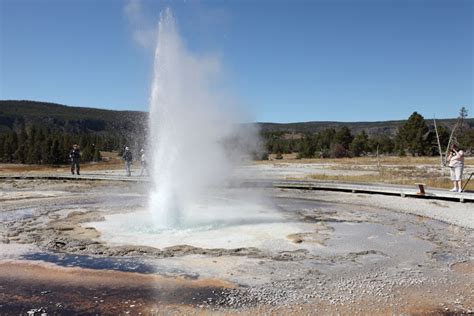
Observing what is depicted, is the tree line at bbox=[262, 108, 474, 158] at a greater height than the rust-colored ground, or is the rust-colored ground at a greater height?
the tree line at bbox=[262, 108, 474, 158]

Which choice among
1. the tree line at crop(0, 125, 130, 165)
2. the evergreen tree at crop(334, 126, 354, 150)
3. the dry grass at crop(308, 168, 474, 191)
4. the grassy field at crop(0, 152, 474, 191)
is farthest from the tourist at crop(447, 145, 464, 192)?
the tree line at crop(0, 125, 130, 165)

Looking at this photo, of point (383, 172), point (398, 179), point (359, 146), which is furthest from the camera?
point (359, 146)

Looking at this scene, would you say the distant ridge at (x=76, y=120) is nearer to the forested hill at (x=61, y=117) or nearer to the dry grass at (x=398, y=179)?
the forested hill at (x=61, y=117)

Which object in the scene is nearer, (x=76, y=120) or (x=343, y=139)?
(x=343, y=139)

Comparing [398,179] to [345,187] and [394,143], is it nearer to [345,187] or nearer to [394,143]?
[345,187]

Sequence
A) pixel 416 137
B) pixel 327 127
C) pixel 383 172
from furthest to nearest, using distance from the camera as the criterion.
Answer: pixel 327 127, pixel 416 137, pixel 383 172

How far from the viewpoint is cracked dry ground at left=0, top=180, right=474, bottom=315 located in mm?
5477

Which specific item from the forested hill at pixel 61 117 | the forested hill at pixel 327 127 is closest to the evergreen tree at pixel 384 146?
the forested hill at pixel 327 127

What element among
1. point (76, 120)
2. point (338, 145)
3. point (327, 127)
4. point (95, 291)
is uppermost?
point (76, 120)

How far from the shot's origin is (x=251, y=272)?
268 inches

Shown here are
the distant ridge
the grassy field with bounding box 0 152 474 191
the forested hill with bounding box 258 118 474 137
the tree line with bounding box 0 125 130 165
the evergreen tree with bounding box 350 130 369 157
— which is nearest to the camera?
the grassy field with bounding box 0 152 474 191

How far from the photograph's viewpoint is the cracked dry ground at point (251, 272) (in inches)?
216

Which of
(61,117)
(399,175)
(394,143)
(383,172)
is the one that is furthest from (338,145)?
(61,117)

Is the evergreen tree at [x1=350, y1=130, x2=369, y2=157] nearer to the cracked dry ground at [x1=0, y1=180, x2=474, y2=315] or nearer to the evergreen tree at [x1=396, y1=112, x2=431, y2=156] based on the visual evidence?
the evergreen tree at [x1=396, y1=112, x2=431, y2=156]
